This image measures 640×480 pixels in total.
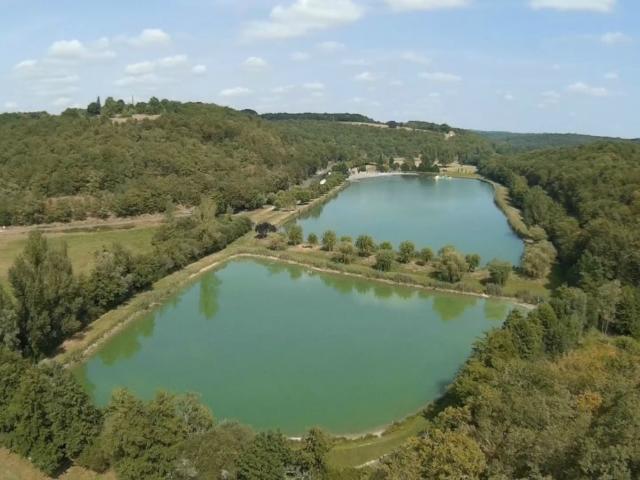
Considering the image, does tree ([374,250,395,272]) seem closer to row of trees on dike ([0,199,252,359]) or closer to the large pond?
the large pond

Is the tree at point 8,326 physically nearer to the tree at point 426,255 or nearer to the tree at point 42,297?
the tree at point 42,297

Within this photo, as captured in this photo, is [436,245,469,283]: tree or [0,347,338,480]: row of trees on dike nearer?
[0,347,338,480]: row of trees on dike

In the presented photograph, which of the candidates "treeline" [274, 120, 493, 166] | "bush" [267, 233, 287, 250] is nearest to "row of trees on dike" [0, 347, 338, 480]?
"bush" [267, 233, 287, 250]

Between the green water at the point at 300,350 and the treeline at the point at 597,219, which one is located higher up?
the treeline at the point at 597,219

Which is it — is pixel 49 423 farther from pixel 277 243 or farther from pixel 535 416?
pixel 277 243

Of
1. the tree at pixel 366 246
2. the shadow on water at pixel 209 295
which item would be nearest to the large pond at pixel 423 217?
the tree at pixel 366 246

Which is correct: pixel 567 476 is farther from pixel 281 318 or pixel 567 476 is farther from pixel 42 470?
pixel 281 318
